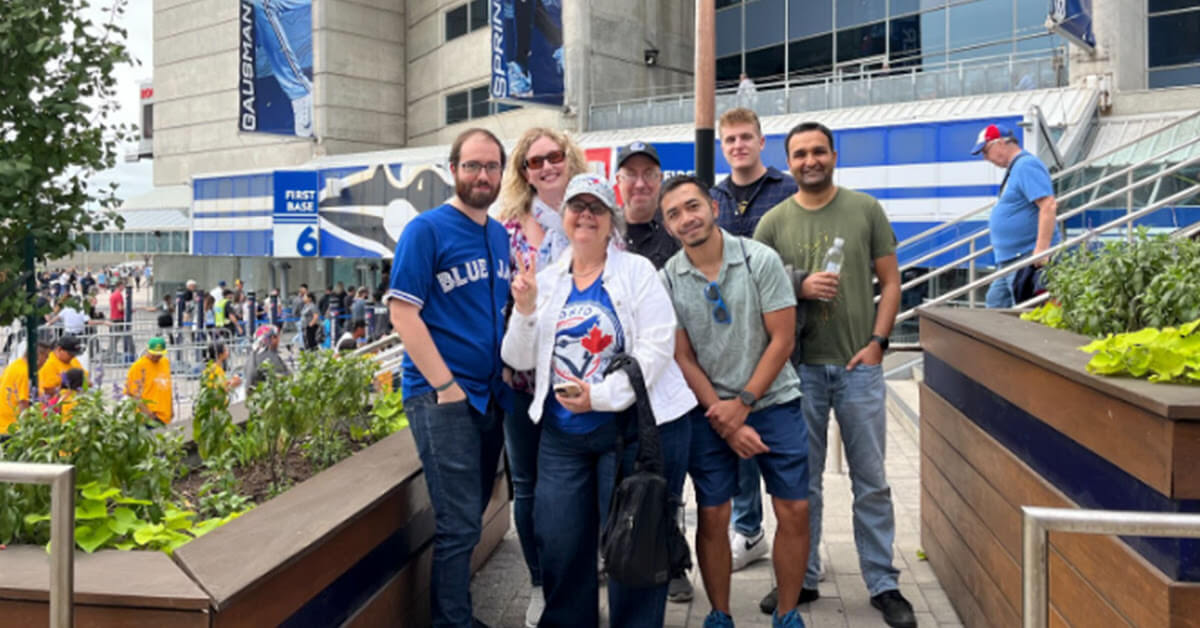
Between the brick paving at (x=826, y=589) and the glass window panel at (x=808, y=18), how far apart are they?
26.0m

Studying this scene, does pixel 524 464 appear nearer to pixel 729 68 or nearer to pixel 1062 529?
pixel 1062 529

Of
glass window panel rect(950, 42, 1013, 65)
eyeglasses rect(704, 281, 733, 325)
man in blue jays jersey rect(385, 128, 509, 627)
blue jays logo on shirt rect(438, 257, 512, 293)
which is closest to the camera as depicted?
man in blue jays jersey rect(385, 128, 509, 627)

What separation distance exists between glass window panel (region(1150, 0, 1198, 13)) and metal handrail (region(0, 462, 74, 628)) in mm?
22523

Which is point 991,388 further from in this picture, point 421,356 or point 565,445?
point 421,356

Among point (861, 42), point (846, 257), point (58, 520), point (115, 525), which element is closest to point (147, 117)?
point (861, 42)

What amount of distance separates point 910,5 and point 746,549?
25.0m

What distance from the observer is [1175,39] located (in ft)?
63.1

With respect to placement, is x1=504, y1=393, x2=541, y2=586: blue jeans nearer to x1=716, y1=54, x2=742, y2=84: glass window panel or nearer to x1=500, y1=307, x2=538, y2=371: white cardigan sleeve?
x1=500, y1=307, x2=538, y2=371: white cardigan sleeve

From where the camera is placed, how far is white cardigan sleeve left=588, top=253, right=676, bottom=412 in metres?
3.38

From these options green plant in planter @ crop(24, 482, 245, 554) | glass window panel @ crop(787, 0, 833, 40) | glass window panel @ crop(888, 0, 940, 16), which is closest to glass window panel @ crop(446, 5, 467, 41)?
glass window panel @ crop(787, 0, 833, 40)

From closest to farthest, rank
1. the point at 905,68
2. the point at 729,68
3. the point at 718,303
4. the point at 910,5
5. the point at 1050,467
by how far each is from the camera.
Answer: the point at 1050,467 < the point at 718,303 < the point at 905,68 < the point at 910,5 < the point at 729,68

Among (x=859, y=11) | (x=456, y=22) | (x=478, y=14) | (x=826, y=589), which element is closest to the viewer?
(x=826, y=589)

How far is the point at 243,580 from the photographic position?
2465 mm

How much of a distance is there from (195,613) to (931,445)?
3.51m
